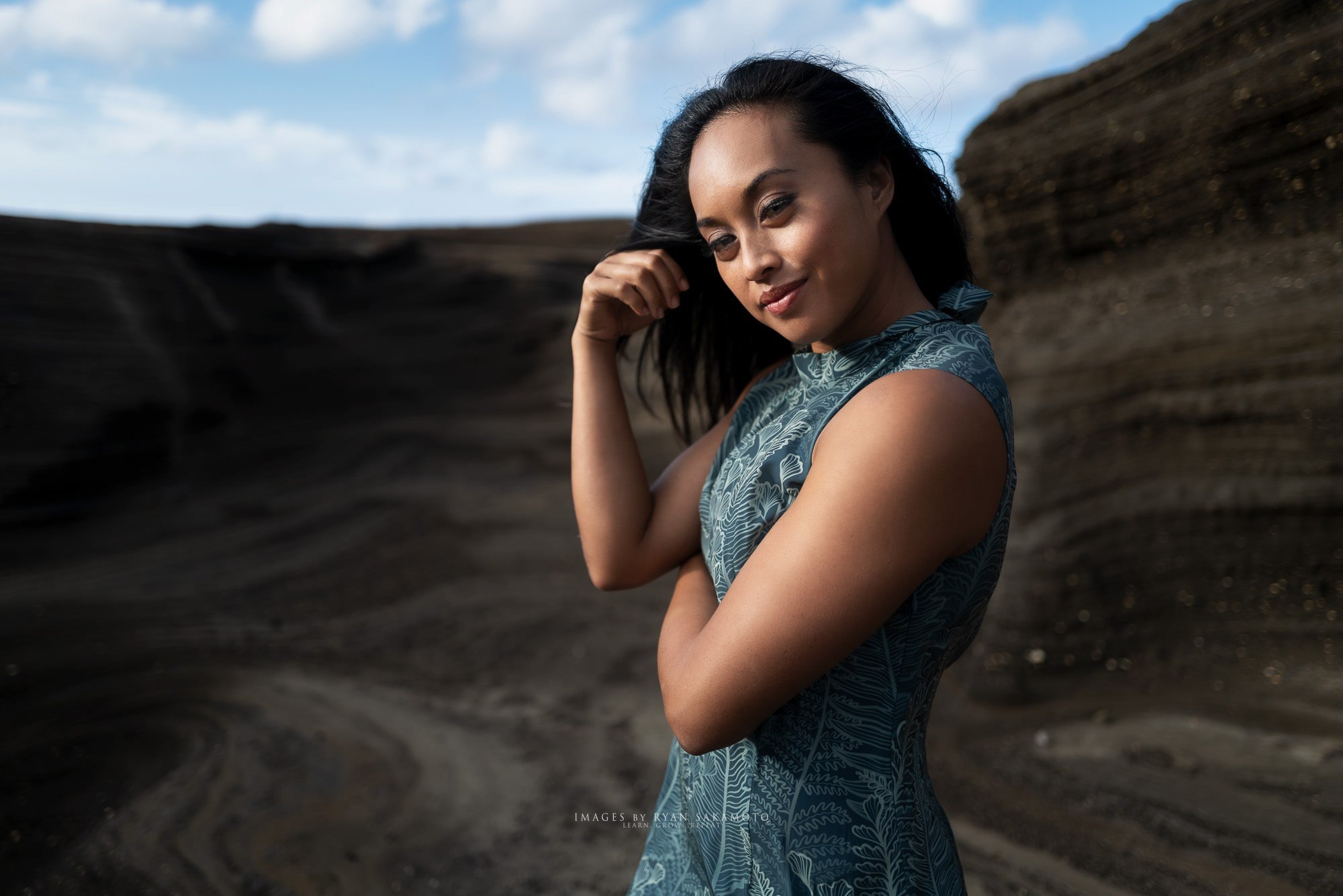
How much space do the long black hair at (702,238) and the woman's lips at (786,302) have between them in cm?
15

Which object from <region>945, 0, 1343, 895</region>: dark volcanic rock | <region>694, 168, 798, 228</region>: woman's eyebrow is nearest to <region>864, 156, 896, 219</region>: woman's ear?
<region>694, 168, 798, 228</region>: woman's eyebrow

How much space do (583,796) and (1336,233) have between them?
2.58 metres

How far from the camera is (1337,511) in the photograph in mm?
2486

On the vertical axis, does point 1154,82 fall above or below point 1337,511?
above

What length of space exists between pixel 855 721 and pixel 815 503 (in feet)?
0.84

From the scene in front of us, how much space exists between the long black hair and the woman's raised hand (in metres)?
0.03

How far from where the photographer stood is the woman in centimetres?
82

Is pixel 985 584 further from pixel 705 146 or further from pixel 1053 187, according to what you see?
pixel 1053 187

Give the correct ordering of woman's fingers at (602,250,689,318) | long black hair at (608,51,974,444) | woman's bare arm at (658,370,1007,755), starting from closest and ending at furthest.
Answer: woman's bare arm at (658,370,1007,755) < long black hair at (608,51,974,444) < woman's fingers at (602,250,689,318)

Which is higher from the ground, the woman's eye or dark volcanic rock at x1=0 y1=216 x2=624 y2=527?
the woman's eye

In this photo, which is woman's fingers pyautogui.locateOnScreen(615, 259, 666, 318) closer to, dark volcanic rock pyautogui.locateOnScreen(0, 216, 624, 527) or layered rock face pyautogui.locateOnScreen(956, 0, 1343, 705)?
layered rock face pyautogui.locateOnScreen(956, 0, 1343, 705)

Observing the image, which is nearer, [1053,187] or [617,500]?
[617,500]

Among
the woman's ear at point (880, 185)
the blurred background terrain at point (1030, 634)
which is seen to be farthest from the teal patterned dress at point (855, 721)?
the blurred background terrain at point (1030, 634)

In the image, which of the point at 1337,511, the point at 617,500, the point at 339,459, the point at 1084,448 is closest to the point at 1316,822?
the point at 1337,511
